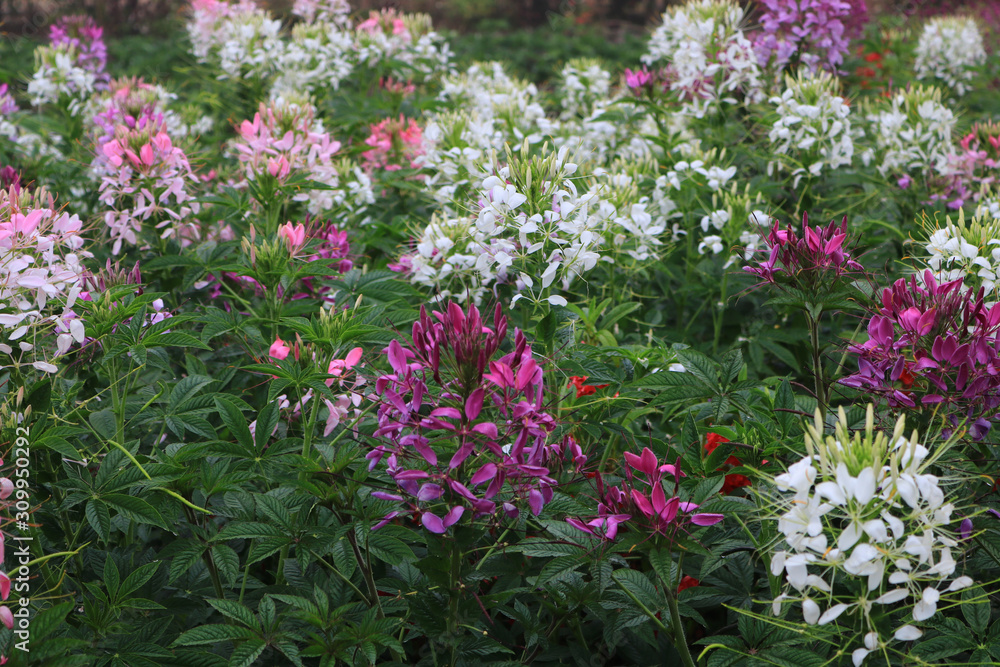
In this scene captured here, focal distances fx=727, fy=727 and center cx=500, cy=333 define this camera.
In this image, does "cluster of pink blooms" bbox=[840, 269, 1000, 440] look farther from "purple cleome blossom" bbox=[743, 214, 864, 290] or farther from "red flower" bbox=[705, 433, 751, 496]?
"red flower" bbox=[705, 433, 751, 496]

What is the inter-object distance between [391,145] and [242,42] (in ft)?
4.86

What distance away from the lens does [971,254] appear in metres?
1.74

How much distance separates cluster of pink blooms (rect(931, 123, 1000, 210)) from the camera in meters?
3.04

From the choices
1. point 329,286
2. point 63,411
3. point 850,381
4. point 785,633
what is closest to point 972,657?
point 785,633

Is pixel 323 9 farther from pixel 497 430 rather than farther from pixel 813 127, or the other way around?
pixel 497 430

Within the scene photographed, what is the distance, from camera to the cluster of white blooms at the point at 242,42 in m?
4.43

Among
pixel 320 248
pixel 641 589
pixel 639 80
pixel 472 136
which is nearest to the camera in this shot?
pixel 641 589

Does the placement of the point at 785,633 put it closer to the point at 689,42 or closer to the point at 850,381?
the point at 850,381

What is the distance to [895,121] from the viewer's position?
10.3 ft

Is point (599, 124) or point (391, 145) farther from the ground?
point (599, 124)

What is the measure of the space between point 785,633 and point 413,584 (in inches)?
30.0

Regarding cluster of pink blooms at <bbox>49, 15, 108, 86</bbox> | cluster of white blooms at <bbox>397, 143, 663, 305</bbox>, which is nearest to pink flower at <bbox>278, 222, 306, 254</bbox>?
cluster of white blooms at <bbox>397, 143, 663, 305</bbox>

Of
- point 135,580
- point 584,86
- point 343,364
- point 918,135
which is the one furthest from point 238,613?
point 584,86

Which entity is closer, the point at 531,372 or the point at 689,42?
the point at 531,372
